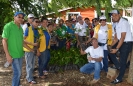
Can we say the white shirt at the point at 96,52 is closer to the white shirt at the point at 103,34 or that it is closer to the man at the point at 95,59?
the man at the point at 95,59

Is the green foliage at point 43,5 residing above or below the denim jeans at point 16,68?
above

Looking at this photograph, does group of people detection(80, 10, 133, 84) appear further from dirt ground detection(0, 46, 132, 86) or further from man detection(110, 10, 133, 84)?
dirt ground detection(0, 46, 132, 86)

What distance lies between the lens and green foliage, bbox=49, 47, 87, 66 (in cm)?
630

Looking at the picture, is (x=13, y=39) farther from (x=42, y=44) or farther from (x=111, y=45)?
(x=111, y=45)

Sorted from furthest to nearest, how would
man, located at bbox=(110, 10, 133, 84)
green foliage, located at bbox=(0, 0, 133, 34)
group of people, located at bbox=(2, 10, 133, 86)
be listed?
man, located at bbox=(110, 10, 133, 84) < group of people, located at bbox=(2, 10, 133, 86) < green foliage, located at bbox=(0, 0, 133, 34)

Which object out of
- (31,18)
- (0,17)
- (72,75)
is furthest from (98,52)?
(0,17)

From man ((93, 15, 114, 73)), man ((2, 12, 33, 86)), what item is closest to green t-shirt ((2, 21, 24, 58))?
man ((2, 12, 33, 86))

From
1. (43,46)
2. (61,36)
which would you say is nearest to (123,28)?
(43,46)

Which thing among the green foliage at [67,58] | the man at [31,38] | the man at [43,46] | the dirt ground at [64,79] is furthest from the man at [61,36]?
the man at [31,38]

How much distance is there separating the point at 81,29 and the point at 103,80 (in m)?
2.77

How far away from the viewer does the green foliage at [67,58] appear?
630 centimetres

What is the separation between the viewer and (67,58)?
633 centimetres

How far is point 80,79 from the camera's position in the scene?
17.9ft

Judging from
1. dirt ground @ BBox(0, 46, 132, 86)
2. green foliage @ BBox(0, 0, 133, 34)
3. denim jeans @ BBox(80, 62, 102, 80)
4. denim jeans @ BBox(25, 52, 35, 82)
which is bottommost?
dirt ground @ BBox(0, 46, 132, 86)
